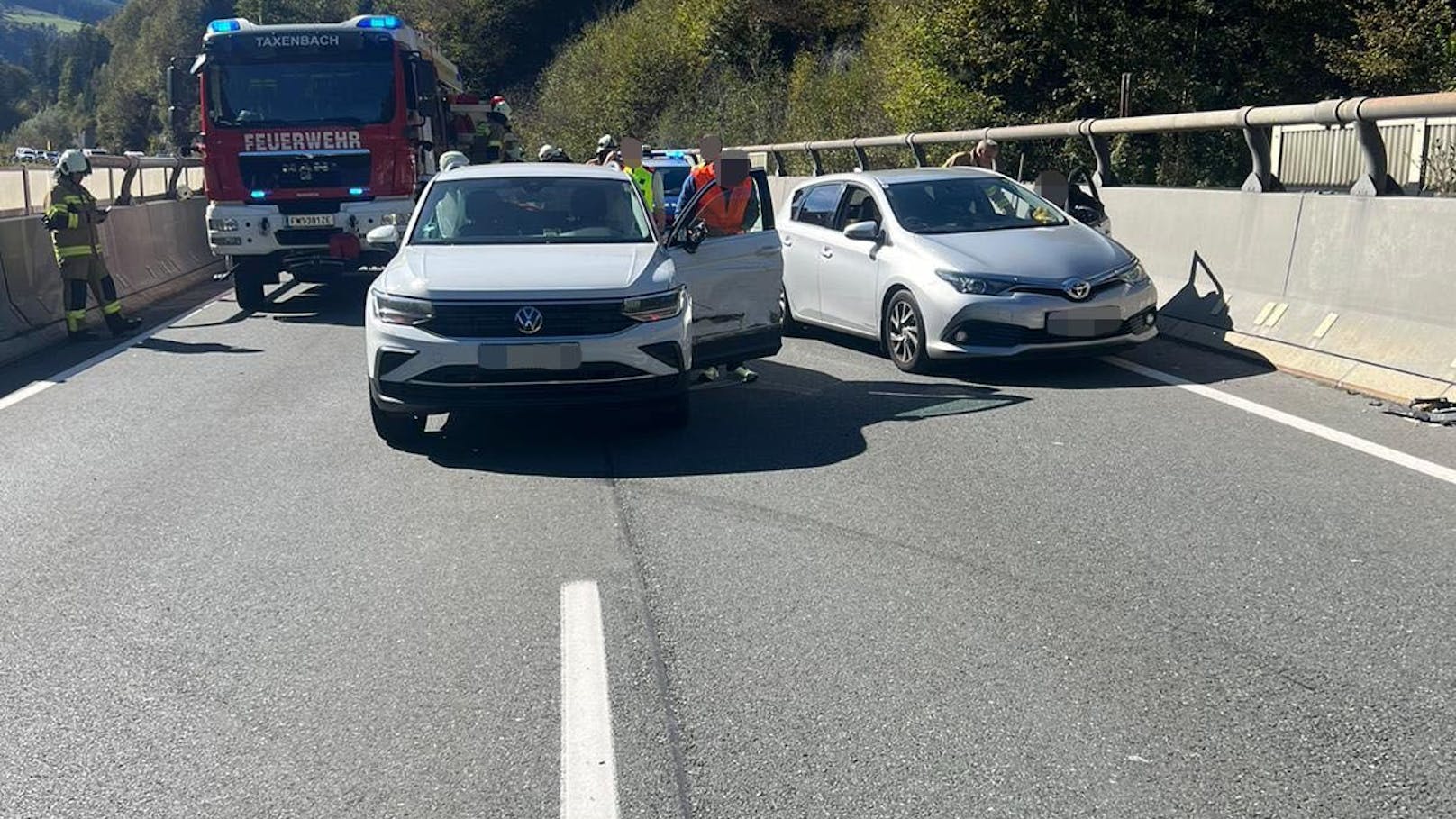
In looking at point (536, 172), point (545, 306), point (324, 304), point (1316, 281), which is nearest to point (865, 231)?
point (536, 172)

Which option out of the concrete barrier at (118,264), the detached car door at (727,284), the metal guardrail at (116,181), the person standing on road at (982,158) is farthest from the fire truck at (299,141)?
the detached car door at (727,284)

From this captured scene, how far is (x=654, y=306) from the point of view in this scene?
27.1 ft

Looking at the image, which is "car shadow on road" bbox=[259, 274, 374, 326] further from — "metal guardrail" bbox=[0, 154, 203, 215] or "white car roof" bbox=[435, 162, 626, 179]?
"white car roof" bbox=[435, 162, 626, 179]

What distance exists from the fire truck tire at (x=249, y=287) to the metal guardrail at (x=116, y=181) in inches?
218

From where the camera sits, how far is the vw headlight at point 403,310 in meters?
8.06

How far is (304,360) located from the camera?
12773 mm

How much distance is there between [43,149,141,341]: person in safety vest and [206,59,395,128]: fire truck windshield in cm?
244

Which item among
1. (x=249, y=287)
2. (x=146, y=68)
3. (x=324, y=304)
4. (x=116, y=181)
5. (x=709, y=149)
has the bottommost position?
(x=324, y=304)

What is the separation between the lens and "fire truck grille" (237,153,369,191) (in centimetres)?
1625

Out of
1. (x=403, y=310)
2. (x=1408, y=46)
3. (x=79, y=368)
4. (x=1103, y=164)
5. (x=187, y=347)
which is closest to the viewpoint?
(x=403, y=310)

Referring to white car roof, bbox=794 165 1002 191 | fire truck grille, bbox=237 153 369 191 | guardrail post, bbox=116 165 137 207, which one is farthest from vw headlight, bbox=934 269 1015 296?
guardrail post, bbox=116 165 137 207

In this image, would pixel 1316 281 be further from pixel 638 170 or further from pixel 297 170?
pixel 297 170

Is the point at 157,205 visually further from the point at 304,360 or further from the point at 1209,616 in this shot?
the point at 1209,616

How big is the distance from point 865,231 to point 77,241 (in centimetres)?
771
